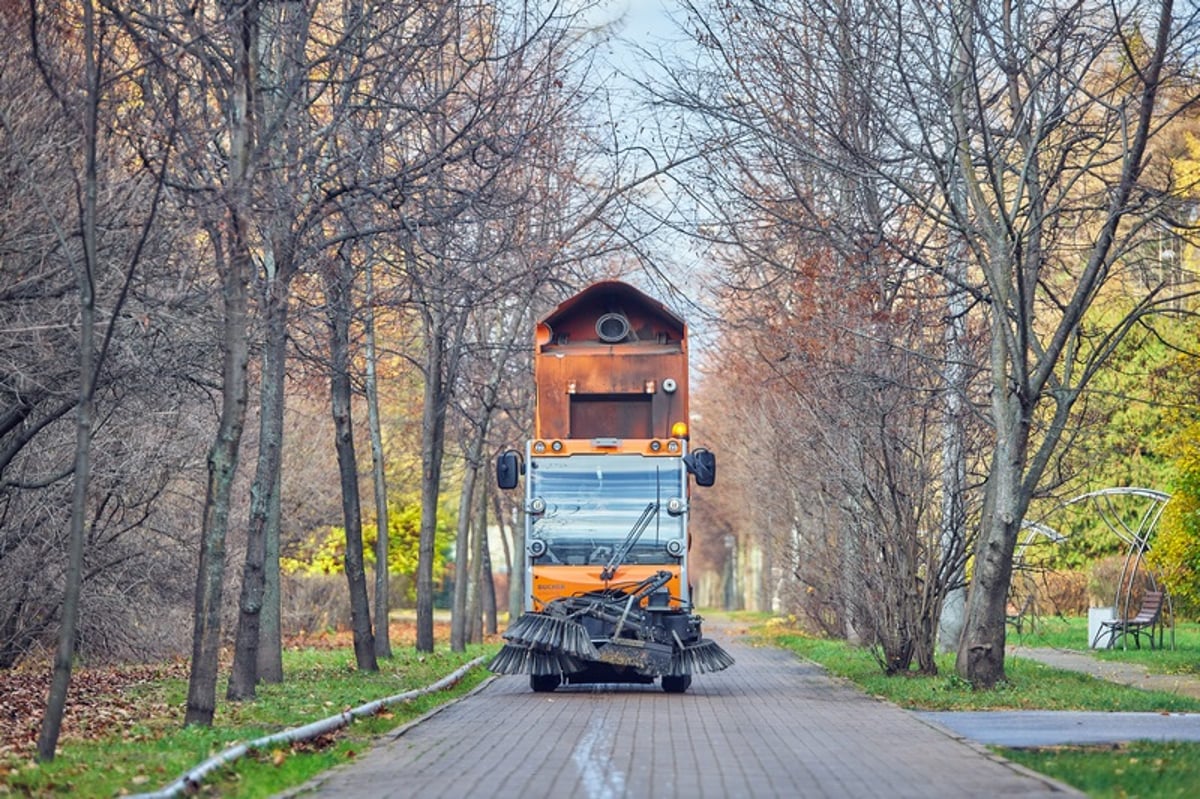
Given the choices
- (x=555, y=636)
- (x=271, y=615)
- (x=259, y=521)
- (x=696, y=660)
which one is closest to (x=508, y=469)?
(x=555, y=636)

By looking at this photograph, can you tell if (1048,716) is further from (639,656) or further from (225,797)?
(225,797)

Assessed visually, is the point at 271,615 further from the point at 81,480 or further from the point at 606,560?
the point at 81,480

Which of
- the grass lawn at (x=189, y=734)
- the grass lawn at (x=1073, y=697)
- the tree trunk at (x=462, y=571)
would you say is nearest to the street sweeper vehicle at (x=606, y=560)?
the grass lawn at (x=189, y=734)

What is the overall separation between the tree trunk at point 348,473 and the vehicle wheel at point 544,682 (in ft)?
12.2

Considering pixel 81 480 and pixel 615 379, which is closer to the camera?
pixel 81 480

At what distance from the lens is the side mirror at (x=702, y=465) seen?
A: 856 inches

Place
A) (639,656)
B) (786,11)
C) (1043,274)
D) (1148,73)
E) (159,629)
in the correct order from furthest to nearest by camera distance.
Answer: (159,629)
(1043,274)
(786,11)
(639,656)
(1148,73)

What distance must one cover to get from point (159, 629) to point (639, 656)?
11.2 meters

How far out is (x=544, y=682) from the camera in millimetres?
22141

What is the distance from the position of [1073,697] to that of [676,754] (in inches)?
295

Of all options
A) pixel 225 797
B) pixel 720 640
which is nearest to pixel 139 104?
pixel 225 797

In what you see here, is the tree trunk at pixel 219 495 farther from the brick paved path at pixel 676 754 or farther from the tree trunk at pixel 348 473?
the tree trunk at pixel 348 473

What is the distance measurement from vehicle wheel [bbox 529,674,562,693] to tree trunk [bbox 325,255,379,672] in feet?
12.2

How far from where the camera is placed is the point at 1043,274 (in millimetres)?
24203
